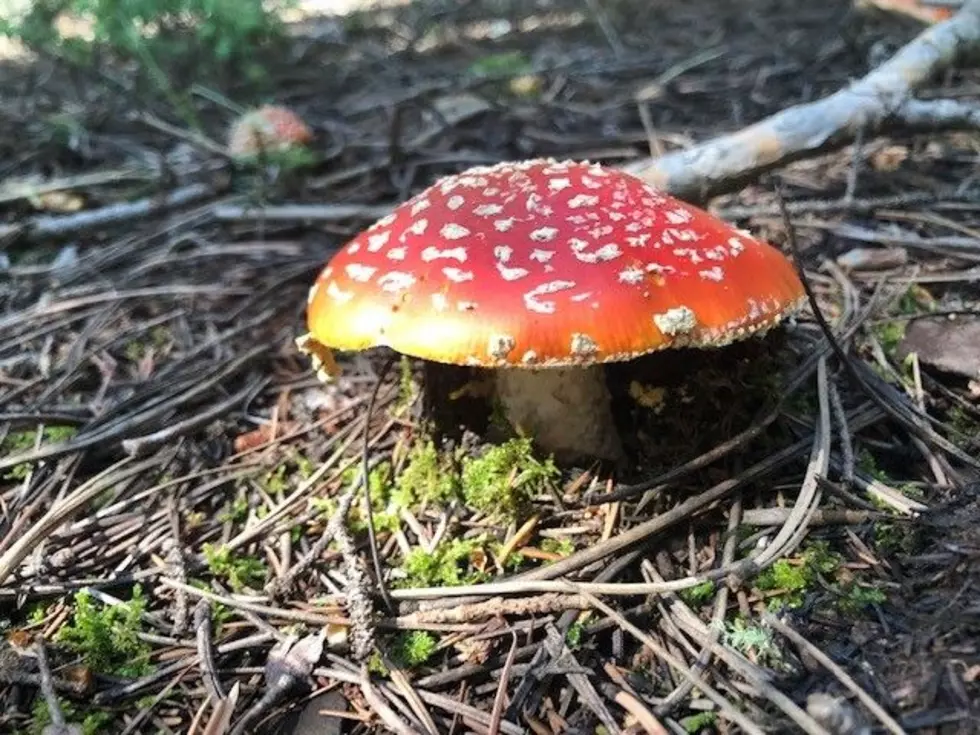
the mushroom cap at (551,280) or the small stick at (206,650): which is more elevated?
the mushroom cap at (551,280)

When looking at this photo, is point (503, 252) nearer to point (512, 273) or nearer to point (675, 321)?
point (512, 273)

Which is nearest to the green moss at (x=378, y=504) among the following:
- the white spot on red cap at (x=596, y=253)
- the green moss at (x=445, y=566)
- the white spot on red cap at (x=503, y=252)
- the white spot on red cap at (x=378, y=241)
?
the green moss at (x=445, y=566)

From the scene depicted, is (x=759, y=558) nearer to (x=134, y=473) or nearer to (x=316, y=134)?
(x=134, y=473)

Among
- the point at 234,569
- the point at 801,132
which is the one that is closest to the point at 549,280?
the point at 234,569

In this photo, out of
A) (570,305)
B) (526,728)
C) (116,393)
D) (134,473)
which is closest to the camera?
(526,728)

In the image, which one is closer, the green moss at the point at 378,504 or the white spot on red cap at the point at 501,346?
the white spot on red cap at the point at 501,346

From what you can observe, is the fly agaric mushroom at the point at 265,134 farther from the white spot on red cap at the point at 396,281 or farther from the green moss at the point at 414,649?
the green moss at the point at 414,649

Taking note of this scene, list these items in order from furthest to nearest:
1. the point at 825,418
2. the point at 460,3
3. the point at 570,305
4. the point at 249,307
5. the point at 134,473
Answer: the point at 460,3, the point at 249,307, the point at 134,473, the point at 825,418, the point at 570,305

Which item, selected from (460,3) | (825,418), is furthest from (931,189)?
(460,3)
